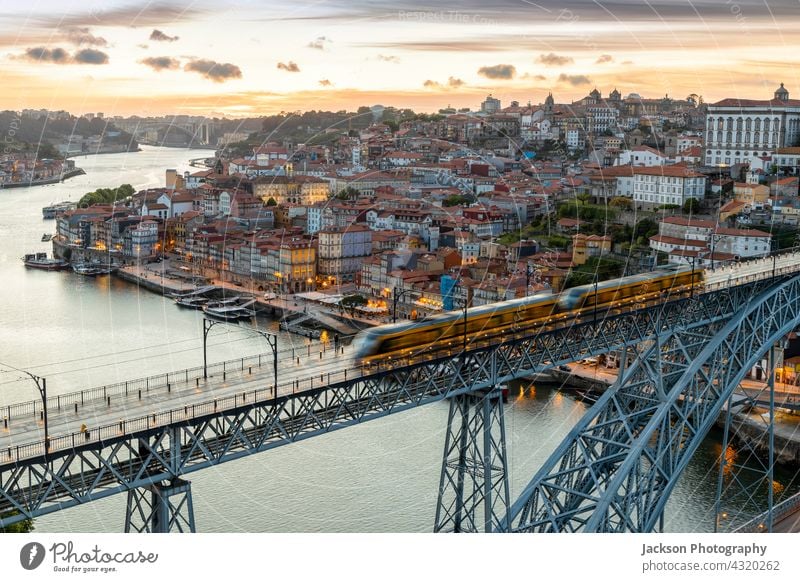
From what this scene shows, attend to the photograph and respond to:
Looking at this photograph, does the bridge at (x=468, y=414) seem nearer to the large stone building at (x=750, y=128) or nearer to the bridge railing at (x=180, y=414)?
the bridge railing at (x=180, y=414)

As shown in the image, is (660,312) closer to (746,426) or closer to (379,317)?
(746,426)

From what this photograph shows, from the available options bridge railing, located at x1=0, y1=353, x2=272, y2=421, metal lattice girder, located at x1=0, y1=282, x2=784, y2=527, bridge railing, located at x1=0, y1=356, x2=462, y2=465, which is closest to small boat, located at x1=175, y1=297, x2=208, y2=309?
bridge railing, located at x1=0, y1=353, x2=272, y2=421

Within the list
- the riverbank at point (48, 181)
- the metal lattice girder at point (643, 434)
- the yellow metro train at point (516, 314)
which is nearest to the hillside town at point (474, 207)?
the riverbank at point (48, 181)

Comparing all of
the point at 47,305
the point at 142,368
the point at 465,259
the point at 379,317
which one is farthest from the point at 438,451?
the point at 47,305

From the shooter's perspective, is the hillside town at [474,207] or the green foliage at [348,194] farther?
the green foliage at [348,194]

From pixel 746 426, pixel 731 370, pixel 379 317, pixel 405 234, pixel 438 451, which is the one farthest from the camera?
pixel 405 234

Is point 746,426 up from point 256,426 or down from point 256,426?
down

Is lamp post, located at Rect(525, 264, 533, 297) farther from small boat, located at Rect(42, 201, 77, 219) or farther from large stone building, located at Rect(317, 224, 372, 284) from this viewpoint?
small boat, located at Rect(42, 201, 77, 219)
